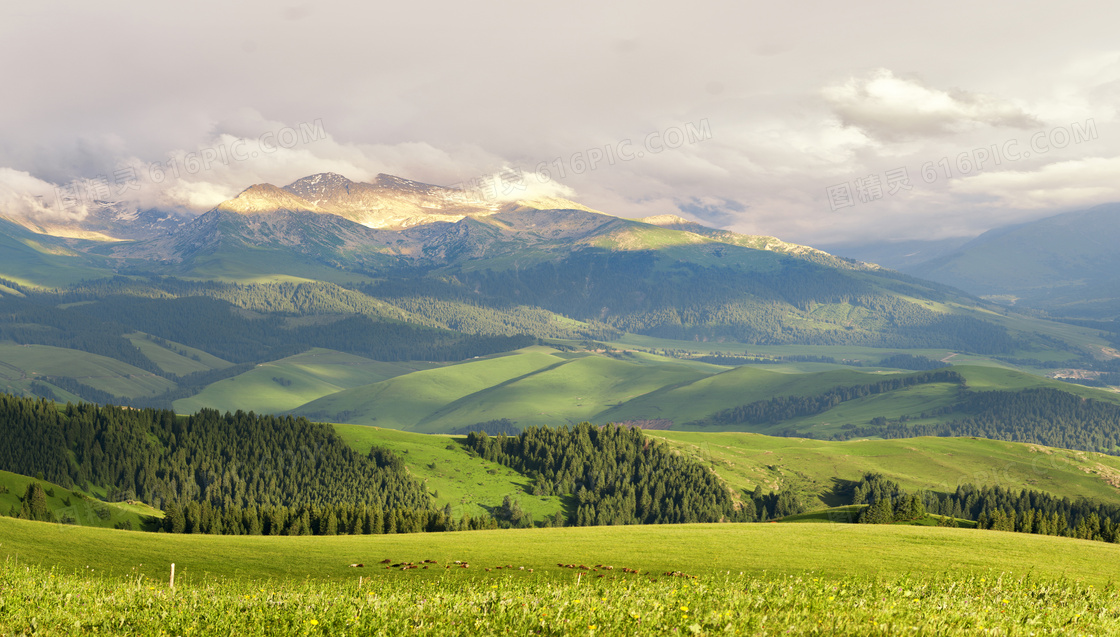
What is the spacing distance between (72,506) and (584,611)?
130755 millimetres

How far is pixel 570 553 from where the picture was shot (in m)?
56.5

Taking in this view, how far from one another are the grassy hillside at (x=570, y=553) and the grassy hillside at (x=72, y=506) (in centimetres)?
6439

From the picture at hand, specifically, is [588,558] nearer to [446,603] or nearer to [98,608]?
[446,603]

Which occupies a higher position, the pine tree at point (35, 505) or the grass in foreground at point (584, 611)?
the grass in foreground at point (584, 611)

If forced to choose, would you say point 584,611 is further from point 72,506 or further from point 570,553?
point 72,506

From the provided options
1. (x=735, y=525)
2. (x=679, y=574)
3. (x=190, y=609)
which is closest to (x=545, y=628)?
(x=190, y=609)

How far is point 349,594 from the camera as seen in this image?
29141 mm

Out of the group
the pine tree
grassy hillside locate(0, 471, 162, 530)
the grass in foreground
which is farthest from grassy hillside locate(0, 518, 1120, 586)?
grassy hillside locate(0, 471, 162, 530)

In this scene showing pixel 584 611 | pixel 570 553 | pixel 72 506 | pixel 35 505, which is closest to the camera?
pixel 584 611

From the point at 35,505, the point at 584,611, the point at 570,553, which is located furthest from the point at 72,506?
the point at 584,611

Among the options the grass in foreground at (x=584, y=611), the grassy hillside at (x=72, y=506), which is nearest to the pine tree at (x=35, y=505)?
the grassy hillside at (x=72, y=506)

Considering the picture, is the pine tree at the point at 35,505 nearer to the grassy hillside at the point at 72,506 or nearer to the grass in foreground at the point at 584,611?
the grassy hillside at the point at 72,506

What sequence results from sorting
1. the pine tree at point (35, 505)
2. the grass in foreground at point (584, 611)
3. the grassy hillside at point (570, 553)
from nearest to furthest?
the grass in foreground at point (584, 611) → the grassy hillside at point (570, 553) → the pine tree at point (35, 505)

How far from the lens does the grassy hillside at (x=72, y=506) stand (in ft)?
376
